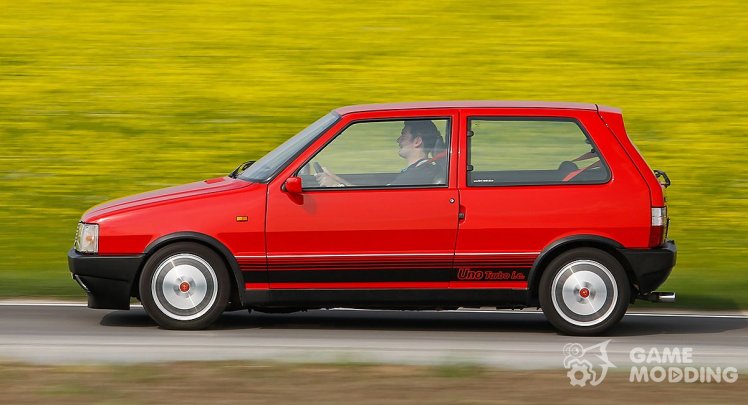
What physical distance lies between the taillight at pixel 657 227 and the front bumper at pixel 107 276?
361 cm

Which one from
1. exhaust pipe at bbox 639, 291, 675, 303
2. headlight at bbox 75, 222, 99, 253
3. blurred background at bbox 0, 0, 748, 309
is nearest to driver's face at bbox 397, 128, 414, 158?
exhaust pipe at bbox 639, 291, 675, 303

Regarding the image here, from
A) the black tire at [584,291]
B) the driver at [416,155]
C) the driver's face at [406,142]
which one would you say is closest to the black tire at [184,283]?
the driver at [416,155]

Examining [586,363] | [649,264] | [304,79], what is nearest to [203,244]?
[586,363]

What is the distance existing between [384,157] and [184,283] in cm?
169

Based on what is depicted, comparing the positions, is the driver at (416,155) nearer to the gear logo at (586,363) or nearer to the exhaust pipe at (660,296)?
the gear logo at (586,363)

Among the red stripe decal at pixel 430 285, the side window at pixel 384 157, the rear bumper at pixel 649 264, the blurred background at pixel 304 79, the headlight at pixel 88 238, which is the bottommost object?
the red stripe decal at pixel 430 285

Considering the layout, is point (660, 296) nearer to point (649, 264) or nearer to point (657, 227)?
point (649, 264)

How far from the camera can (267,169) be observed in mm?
8711

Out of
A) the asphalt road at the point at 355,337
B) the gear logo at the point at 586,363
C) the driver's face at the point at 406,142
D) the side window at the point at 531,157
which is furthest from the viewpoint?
the driver's face at the point at 406,142

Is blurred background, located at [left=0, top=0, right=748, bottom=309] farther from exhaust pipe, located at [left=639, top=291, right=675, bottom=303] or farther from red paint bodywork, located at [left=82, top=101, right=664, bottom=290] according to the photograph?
red paint bodywork, located at [left=82, top=101, right=664, bottom=290]

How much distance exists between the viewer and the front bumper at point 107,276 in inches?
335

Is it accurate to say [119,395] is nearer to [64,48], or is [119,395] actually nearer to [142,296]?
[142,296]

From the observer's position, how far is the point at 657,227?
8.48 m

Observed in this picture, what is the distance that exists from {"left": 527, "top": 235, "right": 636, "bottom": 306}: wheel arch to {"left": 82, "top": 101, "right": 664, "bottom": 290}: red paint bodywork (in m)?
0.03
